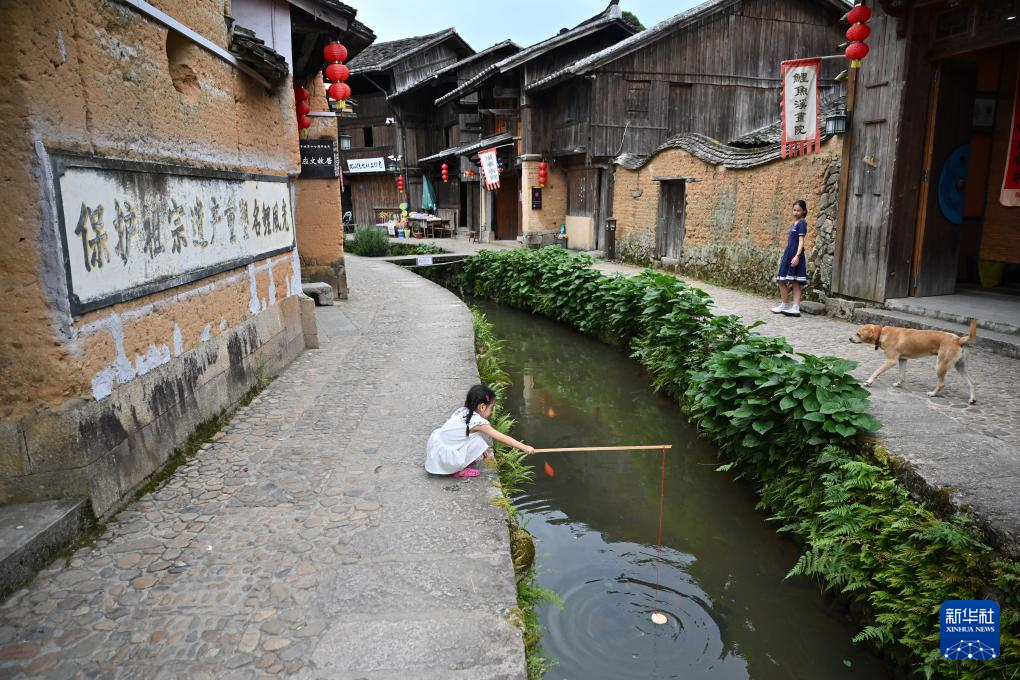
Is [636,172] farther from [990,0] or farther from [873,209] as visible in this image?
[990,0]

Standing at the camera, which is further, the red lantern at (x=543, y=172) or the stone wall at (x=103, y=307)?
the red lantern at (x=543, y=172)

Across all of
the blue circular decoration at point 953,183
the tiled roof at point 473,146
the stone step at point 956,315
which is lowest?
the stone step at point 956,315

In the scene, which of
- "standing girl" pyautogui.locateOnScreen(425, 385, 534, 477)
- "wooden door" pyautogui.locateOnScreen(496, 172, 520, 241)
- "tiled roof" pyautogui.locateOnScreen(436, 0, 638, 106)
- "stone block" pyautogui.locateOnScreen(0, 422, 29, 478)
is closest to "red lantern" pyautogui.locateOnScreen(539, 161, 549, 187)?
"tiled roof" pyautogui.locateOnScreen(436, 0, 638, 106)

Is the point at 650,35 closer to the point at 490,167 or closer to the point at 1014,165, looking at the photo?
Answer: the point at 490,167

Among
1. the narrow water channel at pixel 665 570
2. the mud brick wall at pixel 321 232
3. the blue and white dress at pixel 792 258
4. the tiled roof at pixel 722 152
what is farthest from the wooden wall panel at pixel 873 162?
the mud brick wall at pixel 321 232

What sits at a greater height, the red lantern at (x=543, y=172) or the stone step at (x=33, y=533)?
the red lantern at (x=543, y=172)

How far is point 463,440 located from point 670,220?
12665 mm

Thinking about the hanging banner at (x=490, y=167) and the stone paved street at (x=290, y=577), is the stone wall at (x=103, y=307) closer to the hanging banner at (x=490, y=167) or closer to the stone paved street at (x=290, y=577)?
the stone paved street at (x=290, y=577)

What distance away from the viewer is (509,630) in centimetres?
309

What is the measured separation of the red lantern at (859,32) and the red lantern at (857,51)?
0.30 ft

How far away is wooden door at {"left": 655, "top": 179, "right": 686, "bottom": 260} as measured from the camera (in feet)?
51.1

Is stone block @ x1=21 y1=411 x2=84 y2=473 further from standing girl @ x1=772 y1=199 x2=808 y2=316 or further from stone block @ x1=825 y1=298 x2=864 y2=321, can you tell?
stone block @ x1=825 y1=298 x2=864 y2=321

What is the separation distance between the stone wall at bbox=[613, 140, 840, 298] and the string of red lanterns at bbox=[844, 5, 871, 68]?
153 centimetres

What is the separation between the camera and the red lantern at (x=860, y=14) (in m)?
8.59
